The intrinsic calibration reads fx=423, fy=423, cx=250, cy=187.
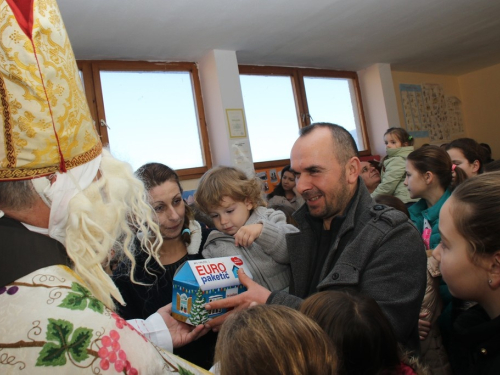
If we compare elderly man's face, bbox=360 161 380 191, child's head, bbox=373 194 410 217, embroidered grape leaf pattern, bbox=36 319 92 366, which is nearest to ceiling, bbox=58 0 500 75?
elderly man's face, bbox=360 161 380 191

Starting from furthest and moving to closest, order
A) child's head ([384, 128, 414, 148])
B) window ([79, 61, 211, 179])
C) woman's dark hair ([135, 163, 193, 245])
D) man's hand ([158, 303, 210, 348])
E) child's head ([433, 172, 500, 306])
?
1. window ([79, 61, 211, 179])
2. child's head ([384, 128, 414, 148])
3. woman's dark hair ([135, 163, 193, 245])
4. man's hand ([158, 303, 210, 348])
5. child's head ([433, 172, 500, 306])

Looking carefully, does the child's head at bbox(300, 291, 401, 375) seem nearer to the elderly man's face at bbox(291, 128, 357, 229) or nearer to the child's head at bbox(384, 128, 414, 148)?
the elderly man's face at bbox(291, 128, 357, 229)

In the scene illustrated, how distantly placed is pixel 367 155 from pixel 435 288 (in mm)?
5173

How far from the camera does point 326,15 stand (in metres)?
4.30

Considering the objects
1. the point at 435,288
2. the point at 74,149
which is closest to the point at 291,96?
the point at 435,288

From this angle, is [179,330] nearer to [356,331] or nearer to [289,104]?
[356,331]

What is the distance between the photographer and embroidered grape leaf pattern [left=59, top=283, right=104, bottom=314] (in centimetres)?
70

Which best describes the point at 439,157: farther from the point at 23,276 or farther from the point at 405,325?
the point at 23,276

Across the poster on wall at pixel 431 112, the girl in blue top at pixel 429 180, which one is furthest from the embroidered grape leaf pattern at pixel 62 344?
the poster on wall at pixel 431 112

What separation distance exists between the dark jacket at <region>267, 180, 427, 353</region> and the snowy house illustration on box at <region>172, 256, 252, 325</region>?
15 centimetres

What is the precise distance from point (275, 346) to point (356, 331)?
0.27 m

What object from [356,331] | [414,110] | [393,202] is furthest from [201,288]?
[414,110]

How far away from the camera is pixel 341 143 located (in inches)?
62.0

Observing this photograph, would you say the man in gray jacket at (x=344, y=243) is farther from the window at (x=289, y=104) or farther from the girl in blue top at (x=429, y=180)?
the window at (x=289, y=104)
